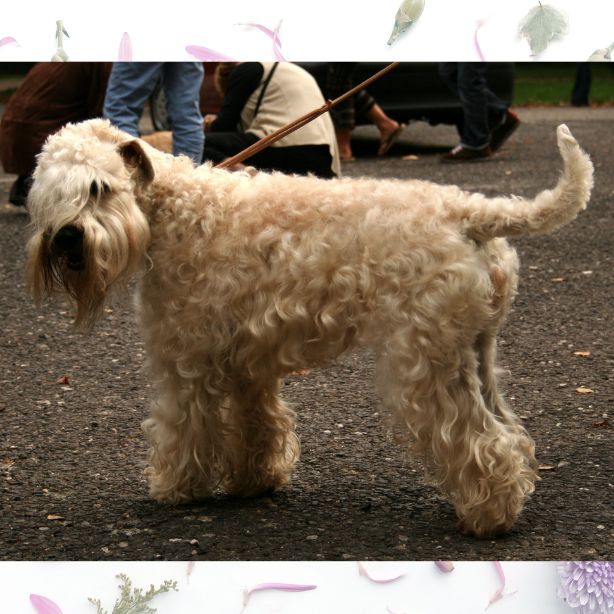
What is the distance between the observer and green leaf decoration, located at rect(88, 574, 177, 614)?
2.88 metres

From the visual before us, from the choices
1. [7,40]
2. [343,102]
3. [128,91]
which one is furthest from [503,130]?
[7,40]

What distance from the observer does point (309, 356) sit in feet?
12.9

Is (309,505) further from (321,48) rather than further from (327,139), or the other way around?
(327,139)

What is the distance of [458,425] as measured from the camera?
3789 mm

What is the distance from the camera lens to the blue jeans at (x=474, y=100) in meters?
12.0

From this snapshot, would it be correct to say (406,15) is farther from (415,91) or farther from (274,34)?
(415,91)

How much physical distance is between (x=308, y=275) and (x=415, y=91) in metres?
10.3

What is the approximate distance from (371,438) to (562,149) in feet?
5.47

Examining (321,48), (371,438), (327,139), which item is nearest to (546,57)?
(321,48)

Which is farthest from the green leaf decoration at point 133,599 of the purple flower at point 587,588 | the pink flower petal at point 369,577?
the purple flower at point 587,588

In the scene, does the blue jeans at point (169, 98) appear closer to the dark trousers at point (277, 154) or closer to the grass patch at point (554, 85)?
the dark trousers at point (277, 154)

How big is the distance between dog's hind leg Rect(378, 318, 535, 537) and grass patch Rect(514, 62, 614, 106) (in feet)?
55.8

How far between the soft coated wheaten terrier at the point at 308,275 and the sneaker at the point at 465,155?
29.7 feet

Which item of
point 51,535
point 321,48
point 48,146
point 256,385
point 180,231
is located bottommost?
point 51,535
